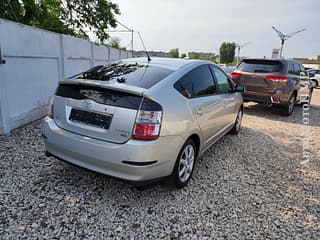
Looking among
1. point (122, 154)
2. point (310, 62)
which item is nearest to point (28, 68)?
point (122, 154)

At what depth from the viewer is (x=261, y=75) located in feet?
23.2

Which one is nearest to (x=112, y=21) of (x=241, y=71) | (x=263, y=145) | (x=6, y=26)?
(x=241, y=71)

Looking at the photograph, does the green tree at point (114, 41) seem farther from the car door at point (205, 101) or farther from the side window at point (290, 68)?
the car door at point (205, 101)

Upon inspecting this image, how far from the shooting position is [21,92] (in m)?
4.67

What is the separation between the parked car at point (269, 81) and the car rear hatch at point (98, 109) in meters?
5.73

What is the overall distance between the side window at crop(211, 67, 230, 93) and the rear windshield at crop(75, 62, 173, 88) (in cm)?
133

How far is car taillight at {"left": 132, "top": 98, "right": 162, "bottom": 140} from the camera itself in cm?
224

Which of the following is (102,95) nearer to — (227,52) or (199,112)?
(199,112)

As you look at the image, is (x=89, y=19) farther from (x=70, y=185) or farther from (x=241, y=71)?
(x=70, y=185)

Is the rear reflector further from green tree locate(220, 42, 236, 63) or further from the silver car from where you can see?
green tree locate(220, 42, 236, 63)

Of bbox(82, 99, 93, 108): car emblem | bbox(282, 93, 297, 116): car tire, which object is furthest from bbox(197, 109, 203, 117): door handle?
bbox(282, 93, 297, 116): car tire

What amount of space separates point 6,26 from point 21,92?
3.98 ft

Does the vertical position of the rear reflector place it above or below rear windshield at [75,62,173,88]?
below

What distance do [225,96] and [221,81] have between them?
28 centimetres
